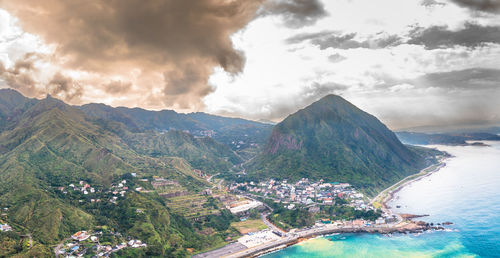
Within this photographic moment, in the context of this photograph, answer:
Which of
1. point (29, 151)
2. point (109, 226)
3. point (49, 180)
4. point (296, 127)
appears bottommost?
point (109, 226)

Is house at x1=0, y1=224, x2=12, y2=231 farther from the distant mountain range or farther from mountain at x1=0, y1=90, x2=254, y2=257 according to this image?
the distant mountain range

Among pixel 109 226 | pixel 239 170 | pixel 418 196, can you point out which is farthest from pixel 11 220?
pixel 418 196

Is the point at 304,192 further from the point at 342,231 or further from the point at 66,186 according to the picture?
the point at 66,186

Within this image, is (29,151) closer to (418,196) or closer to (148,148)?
(148,148)

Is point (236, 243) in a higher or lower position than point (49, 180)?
lower

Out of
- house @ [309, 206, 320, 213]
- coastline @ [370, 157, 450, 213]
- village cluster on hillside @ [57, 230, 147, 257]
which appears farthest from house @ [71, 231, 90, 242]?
coastline @ [370, 157, 450, 213]

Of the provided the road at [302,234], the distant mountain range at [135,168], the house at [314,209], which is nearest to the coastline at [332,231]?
the road at [302,234]

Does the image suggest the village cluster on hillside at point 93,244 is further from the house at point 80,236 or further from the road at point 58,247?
the road at point 58,247
